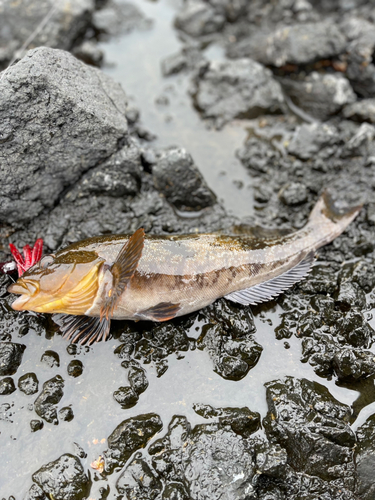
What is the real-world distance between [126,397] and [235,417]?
1.19 meters

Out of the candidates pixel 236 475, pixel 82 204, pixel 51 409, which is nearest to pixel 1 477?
pixel 51 409

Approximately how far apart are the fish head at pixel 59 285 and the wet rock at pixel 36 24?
4.30m

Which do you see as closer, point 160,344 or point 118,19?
point 160,344

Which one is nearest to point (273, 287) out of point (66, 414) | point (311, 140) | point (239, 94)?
point (311, 140)

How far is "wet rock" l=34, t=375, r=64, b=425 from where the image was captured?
411 cm

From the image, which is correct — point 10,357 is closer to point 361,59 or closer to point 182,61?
point 182,61

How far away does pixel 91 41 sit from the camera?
7.02 m

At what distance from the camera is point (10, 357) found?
14.0ft

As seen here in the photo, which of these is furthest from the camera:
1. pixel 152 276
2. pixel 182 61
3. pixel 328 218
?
pixel 182 61

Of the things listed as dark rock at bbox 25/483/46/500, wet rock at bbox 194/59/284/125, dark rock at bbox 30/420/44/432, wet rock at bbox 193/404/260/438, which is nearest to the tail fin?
wet rock at bbox 194/59/284/125

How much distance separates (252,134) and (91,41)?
138 inches

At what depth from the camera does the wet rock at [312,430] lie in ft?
13.1

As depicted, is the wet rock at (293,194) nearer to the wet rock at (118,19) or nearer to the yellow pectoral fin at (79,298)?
the yellow pectoral fin at (79,298)

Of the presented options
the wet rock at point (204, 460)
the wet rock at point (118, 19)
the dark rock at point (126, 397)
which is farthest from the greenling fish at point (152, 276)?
the wet rock at point (118, 19)
